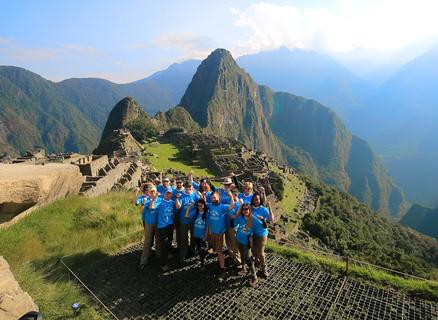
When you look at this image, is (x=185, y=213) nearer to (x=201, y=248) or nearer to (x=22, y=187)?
(x=201, y=248)

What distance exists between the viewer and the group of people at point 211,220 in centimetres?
716

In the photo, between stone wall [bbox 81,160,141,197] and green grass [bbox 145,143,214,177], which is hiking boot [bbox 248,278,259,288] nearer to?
stone wall [bbox 81,160,141,197]

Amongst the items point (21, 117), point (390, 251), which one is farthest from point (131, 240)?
point (21, 117)

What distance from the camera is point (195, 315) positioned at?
6.48 meters

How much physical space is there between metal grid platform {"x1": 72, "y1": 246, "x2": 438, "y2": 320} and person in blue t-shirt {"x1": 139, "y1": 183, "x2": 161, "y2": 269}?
34 cm

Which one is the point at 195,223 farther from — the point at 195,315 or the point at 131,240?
the point at 131,240

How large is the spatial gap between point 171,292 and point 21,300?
2948 mm

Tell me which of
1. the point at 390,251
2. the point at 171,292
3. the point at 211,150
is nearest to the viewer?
the point at 171,292

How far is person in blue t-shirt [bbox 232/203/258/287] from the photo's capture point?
6.99m

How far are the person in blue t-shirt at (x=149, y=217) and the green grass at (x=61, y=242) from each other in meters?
1.44

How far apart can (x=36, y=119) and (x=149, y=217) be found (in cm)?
17360

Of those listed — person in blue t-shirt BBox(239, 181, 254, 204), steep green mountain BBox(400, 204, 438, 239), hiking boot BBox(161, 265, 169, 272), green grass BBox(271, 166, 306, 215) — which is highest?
person in blue t-shirt BBox(239, 181, 254, 204)

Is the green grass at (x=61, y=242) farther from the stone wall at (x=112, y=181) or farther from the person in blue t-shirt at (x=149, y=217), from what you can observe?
the stone wall at (x=112, y=181)

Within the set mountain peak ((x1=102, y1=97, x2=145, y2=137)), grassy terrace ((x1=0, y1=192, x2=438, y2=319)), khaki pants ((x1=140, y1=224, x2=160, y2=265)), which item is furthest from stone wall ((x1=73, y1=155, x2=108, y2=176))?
mountain peak ((x1=102, y1=97, x2=145, y2=137))
